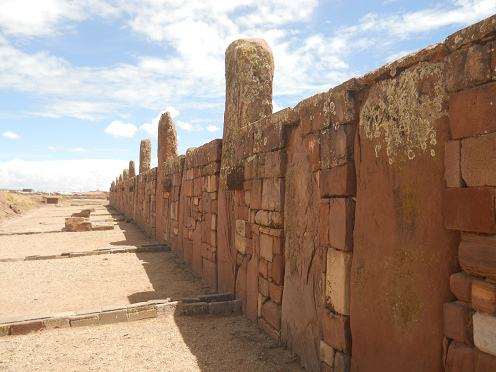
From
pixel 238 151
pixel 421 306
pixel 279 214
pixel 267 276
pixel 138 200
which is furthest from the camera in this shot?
pixel 138 200

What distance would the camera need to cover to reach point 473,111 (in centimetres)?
202

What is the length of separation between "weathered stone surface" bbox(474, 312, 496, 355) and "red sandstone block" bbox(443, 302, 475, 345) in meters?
0.03

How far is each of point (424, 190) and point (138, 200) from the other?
15.7 metres

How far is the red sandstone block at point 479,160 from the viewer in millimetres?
1921

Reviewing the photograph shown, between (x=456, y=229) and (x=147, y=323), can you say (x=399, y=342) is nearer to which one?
(x=456, y=229)

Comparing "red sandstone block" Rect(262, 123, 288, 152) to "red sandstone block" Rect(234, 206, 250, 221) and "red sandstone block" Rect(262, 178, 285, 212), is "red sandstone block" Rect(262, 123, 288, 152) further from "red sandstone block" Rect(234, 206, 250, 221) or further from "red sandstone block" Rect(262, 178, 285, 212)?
"red sandstone block" Rect(234, 206, 250, 221)

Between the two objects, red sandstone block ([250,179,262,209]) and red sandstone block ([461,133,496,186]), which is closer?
red sandstone block ([461,133,496,186])

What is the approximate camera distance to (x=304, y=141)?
3783 millimetres

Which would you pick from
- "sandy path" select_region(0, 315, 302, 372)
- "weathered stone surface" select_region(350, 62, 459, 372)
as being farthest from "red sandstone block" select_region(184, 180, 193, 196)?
"weathered stone surface" select_region(350, 62, 459, 372)

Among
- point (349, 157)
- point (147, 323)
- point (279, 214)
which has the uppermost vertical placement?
point (349, 157)

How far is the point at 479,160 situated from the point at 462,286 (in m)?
0.66

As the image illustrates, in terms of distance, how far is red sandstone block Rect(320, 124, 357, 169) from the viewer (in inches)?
119

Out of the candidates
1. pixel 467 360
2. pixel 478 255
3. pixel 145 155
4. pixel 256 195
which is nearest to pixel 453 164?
pixel 478 255

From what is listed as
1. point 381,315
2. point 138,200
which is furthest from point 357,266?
point 138,200
